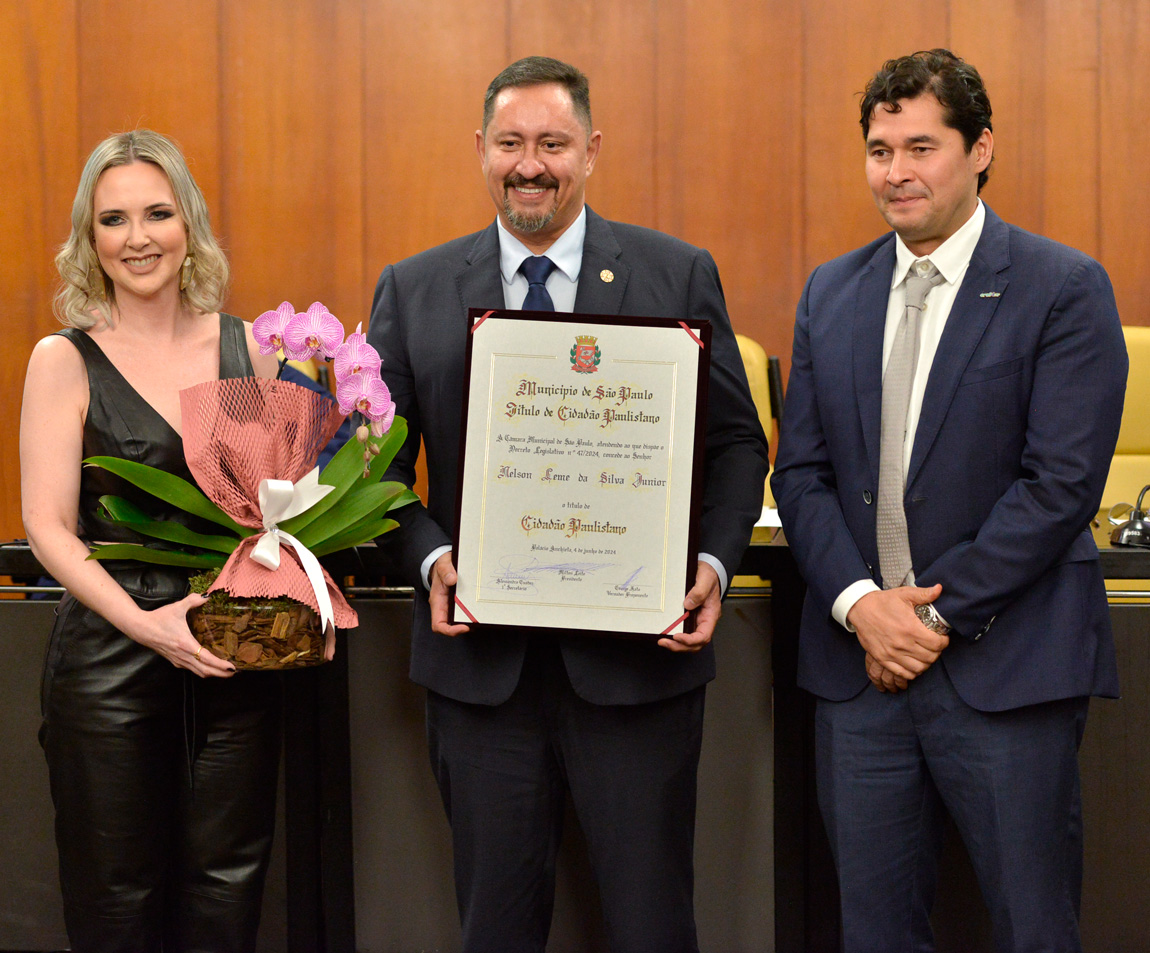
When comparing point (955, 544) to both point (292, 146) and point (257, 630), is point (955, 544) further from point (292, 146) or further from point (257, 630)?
point (292, 146)

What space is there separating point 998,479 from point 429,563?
0.78m

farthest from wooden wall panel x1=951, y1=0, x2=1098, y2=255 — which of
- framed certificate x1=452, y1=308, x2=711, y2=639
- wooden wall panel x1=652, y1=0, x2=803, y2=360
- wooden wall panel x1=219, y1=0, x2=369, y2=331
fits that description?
framed certificate x1=452, y1=308, x2=711, y2=639

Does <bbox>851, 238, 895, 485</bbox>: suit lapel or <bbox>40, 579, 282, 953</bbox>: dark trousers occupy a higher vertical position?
<bbox>851, 238, 895, 485</bbox>: suit lapel

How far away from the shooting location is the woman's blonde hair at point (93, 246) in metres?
1.56

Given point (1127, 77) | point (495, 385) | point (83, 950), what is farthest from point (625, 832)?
point (1127, 77)

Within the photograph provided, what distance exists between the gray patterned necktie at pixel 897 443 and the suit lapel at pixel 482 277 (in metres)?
0.57

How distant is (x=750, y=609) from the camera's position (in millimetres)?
1789

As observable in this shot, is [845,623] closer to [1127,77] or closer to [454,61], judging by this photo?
[454,61]

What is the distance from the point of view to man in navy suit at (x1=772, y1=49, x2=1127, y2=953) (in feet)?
4.50

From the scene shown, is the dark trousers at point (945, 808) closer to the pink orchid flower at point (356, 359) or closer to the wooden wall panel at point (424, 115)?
the pink orchid flower at point (356, 359)

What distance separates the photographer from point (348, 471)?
4.46 ft

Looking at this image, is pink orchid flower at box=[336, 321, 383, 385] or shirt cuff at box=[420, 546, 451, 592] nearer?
pink orchid flower at box=[336, 321, 383, 385]

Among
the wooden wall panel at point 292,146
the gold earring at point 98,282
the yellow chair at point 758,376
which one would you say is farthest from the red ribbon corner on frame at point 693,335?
the wooden wall panel at point 292,146

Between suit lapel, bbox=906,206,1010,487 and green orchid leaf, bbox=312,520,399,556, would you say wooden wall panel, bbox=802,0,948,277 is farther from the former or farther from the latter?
green orchid leaf, bbox=312,520,399,556
